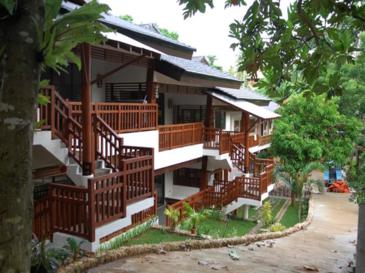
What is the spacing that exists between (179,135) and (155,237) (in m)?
4.62

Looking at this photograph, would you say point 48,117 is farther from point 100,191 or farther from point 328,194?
point 328,194

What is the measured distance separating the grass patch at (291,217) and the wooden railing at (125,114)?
406 inches

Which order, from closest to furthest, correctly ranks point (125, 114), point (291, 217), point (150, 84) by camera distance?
point (125, 114), point (150, 84), point (291, 217)

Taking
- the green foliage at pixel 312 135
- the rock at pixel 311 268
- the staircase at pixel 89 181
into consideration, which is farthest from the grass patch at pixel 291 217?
the staircase at pixel 89 181

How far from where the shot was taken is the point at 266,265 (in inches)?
238

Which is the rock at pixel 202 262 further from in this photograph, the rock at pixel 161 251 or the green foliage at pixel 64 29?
the green foliage at pixel 64 29

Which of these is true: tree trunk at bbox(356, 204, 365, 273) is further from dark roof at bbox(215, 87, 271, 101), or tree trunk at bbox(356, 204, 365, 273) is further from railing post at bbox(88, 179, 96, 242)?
dark roof at bbox(215, 87, 271, 101)

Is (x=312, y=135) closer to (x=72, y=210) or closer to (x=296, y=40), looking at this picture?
(x=72, y=210)

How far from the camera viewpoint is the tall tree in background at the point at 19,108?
1830 mm

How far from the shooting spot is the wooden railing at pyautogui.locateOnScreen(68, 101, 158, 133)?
8.25m

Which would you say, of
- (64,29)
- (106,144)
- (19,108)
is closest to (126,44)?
(106,144)

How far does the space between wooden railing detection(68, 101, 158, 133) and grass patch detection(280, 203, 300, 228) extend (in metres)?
10.3

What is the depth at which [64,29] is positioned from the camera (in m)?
2.00

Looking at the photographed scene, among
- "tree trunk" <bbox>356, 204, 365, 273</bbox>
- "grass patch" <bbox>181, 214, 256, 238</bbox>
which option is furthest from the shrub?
→ "tree trunk" <bbox>356, 204, 365, 273</bbox>
